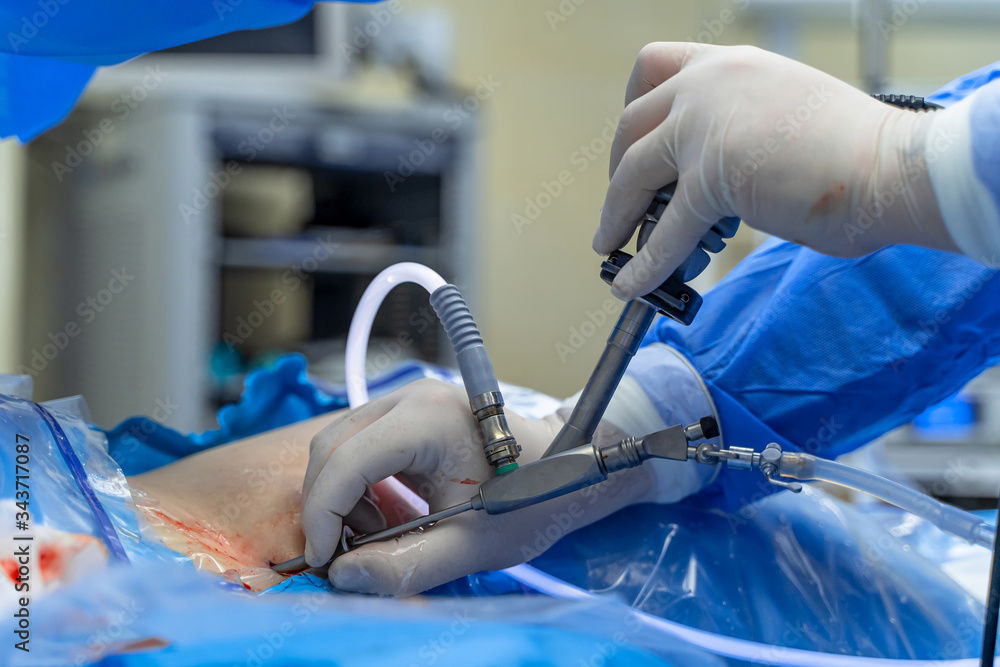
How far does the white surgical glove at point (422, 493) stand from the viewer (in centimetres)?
61

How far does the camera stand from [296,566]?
2.14 ft

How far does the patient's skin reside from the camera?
25.5 inches

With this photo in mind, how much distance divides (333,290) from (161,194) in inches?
22.9

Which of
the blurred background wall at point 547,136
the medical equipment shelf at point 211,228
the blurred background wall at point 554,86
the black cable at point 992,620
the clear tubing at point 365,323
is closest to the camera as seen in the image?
the black cable at point 992,620

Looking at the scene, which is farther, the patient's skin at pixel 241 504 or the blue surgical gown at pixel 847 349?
the blue surgical gown at pixel 847 349

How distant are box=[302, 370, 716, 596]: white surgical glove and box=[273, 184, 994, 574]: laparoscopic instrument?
2 centimetres

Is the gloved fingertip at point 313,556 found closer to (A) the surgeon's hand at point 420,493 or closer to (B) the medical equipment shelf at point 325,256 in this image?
(A) the surgeon's hand at point 420,493

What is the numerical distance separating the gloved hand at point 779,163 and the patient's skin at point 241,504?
1.23 feet

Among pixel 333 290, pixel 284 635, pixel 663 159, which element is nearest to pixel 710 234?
pixel 663 159

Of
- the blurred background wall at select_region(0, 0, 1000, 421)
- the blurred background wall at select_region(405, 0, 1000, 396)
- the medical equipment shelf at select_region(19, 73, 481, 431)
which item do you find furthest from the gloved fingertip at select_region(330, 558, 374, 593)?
the blurred background wall at select_region(405, 0, 1000, 396)

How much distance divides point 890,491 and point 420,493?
1.29 ft

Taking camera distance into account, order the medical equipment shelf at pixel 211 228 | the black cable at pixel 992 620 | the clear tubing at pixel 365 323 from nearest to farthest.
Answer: the black cable at pixel 992 620 → the clear tubing at pixel 365 323 → the medical equipment shelf at pixel 211 228

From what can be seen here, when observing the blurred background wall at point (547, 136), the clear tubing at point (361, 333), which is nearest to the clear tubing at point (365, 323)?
the clear tubing at point (361, 333)

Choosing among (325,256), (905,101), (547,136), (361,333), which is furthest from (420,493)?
(547,136)
